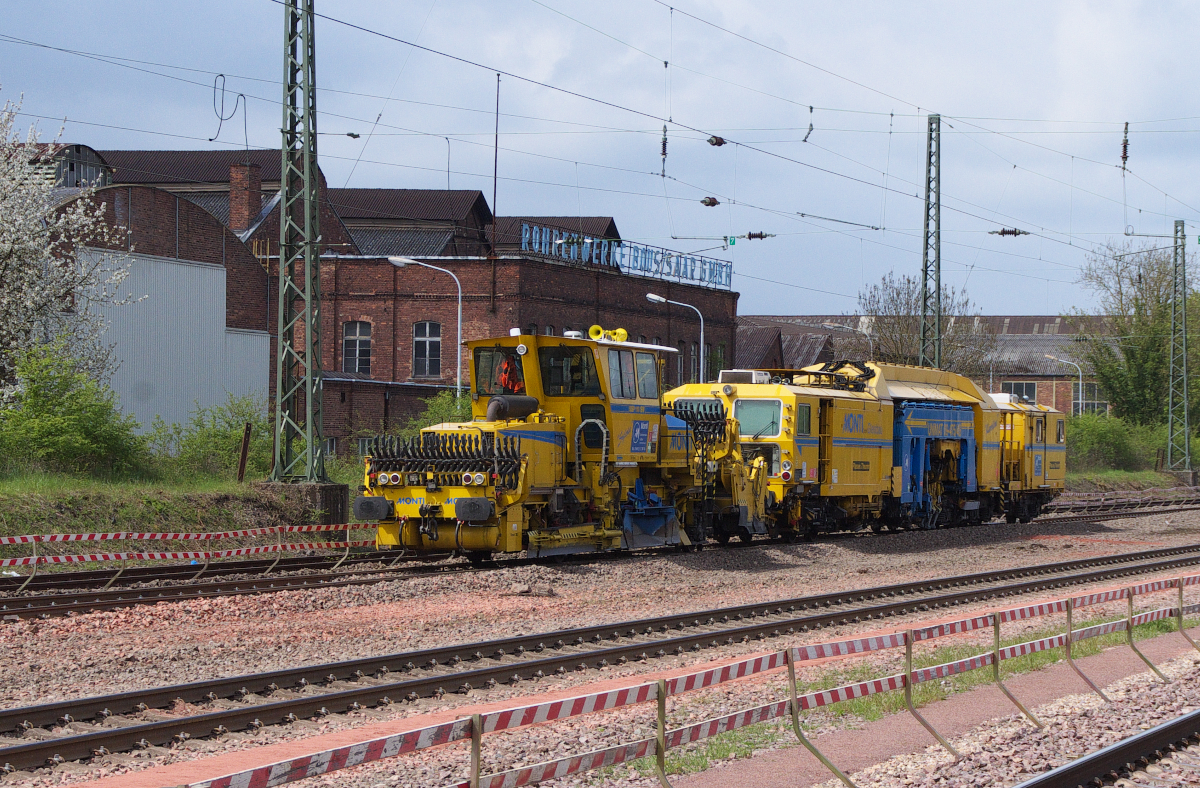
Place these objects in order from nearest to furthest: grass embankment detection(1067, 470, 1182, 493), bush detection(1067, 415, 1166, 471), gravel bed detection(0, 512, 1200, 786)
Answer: gravel bed detection(0, 512, 1200, 786), grass embankment detection(1067, 470, 1182, 493), bush detection(1067, 415, 1166, 471)

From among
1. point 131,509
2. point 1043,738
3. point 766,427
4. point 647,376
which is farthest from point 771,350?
point 1043,738

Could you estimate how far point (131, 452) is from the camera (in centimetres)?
2370

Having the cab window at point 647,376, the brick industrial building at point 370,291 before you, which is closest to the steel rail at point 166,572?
the cab window at point 647,376

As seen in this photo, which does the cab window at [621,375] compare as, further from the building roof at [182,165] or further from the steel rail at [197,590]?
the building roof at [182,165]

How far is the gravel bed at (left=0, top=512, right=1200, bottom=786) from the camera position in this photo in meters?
8.70

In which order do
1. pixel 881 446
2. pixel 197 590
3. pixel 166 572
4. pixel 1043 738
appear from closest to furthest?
pixel 1043 738 < pixel 197 590 < pixel 166 572 < pixel 881 446

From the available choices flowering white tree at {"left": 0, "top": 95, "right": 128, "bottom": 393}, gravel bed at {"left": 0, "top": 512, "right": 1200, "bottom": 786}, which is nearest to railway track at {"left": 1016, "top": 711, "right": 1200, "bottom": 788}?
gravel bed at {"left": 0, "top": 512, "right": 1200, "bottom": 786}

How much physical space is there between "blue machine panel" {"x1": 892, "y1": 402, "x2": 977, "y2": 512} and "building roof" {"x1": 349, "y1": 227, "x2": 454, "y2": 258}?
39.8m

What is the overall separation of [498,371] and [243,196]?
42279 millimetres

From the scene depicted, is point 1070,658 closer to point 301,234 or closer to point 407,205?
point 301,234

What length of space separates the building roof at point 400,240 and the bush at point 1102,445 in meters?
33.6

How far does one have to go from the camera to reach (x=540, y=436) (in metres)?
17.9

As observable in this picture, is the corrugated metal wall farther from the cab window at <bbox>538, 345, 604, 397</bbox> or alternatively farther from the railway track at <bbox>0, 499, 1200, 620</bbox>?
the cab window at <bbox>538, 345, 604, 397</bbox>

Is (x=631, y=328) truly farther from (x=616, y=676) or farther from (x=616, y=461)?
(x=616, y=676)
